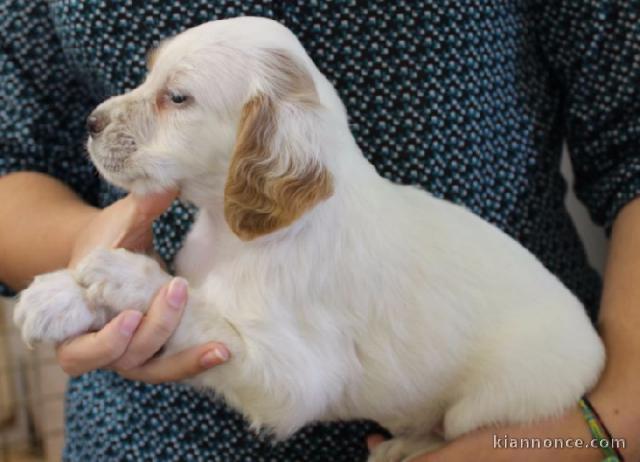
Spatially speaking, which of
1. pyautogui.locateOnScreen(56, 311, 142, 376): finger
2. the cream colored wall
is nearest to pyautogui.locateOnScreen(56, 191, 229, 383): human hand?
pyautogui.locateOnScreen(56, 311, 142, 376): finger

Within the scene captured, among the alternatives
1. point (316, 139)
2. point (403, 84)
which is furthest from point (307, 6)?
point (316, 139)

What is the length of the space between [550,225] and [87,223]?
906 mm

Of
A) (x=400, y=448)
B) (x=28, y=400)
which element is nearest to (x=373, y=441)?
(x=400, y=448)

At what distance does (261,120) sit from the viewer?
Answer: 0.91 m

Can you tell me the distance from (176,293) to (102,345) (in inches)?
4.8

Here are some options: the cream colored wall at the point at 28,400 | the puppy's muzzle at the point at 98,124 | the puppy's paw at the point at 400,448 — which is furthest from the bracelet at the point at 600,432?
the cream colored wall at the point at 28,400

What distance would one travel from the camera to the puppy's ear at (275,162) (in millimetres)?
906

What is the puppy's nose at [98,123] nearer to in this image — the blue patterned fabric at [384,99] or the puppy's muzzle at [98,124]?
the puppy's muzzle at [98,124]

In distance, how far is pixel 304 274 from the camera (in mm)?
1000

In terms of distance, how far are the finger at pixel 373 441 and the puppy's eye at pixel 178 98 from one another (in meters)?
0.68

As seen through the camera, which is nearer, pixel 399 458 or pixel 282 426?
pixel 282 426

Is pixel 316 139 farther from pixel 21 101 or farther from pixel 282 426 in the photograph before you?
pixel 21 101

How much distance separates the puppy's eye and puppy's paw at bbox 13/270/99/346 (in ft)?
0.94

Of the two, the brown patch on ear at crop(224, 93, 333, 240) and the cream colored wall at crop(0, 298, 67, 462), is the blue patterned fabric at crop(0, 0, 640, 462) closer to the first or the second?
the brown patch on ear at crop(224, 93, 333, 240)
